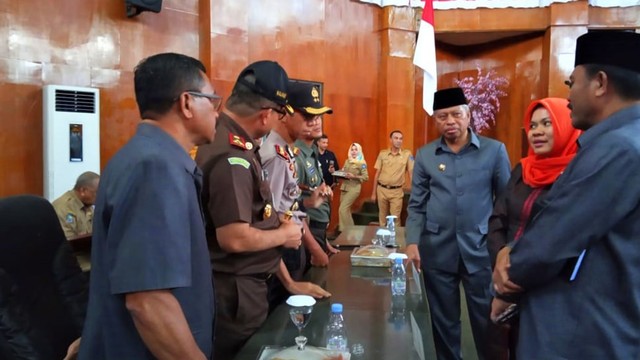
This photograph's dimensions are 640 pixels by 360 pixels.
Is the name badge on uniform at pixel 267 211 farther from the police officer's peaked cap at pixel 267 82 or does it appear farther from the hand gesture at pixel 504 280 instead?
the hand gesture at pixel 504 280

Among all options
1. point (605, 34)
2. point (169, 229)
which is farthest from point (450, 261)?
point (169, 229)

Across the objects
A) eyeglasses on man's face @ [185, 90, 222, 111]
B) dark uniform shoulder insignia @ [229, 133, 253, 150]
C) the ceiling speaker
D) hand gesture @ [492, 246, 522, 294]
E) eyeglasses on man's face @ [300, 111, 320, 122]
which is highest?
the ceiling speaker

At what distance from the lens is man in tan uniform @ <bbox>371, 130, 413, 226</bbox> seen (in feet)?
23.5

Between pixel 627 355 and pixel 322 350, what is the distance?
80 centimetres

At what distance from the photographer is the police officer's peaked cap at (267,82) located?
1.81 m

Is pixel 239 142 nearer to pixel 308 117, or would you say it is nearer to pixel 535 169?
pixel 308 117

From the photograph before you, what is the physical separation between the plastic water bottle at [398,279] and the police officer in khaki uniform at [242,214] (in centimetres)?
34

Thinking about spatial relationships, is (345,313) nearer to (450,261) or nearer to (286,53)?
(450,261)

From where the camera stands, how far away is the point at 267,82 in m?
1.81

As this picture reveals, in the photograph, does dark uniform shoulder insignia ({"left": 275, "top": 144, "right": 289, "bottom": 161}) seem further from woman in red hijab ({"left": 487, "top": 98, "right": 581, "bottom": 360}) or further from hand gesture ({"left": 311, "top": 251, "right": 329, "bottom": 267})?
woman in red hijab ({"left": 487, "top": 98, "right": 581, "bottom": 360})

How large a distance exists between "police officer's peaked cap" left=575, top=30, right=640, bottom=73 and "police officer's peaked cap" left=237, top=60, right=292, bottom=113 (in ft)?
3.30

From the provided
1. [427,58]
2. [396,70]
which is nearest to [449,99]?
[427,58]

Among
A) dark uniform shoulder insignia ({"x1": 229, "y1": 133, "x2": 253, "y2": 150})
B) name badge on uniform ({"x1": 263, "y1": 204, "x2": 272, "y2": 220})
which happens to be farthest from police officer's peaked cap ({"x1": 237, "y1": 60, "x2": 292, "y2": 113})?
name badge on uniform ({"x1": 263, "y1": 204, "x2": 272, "y2": 220})

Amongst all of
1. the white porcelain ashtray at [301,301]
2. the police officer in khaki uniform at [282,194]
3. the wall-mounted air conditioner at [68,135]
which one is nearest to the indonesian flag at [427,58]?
the police officer in khaki uniform at [282,194]
